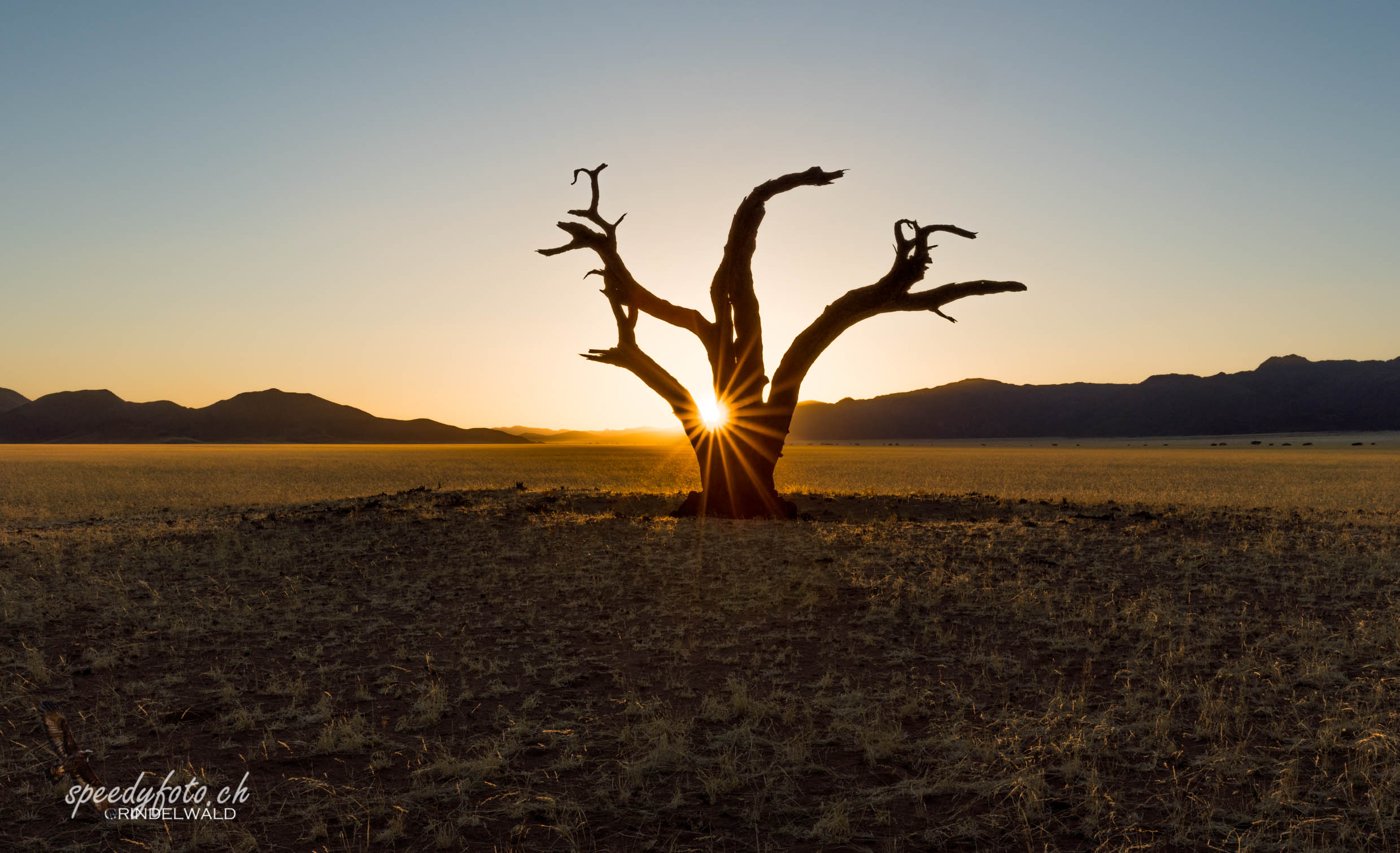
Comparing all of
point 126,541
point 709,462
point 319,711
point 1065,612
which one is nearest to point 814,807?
point 319,711

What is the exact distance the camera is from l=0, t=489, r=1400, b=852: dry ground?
505cm

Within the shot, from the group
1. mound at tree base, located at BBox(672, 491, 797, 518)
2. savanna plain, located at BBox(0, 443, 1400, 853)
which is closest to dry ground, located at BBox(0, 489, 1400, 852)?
savanna plain, located at BBox(0, 443, 1400, 853)

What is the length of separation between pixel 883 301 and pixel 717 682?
13227 millimetres

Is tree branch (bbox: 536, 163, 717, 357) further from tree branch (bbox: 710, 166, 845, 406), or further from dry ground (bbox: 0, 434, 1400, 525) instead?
dry ground (bbox: 0, 434, 1400, 525)

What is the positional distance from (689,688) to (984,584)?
20.8 ft

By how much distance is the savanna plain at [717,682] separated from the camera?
16.6ft

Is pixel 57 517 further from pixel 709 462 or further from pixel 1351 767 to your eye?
pixel 1351 767

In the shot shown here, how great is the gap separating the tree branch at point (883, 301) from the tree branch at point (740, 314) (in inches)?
27.8

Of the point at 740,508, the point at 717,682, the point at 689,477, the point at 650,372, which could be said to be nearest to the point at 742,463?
the point at 740,508

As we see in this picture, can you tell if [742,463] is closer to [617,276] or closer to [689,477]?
[617,276]

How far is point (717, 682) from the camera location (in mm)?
7859

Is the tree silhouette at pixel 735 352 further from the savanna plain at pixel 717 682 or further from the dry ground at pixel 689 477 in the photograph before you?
the dry ground at pixel 689 477

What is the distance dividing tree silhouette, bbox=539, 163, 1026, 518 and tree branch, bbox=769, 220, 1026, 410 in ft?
0.08

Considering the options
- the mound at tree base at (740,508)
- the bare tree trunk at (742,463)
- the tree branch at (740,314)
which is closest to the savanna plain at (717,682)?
the mound at tree base at (740,508)
